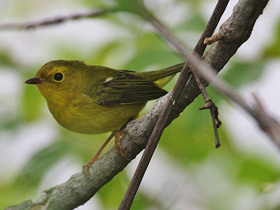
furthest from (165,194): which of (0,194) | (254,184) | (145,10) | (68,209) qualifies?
(0,194)

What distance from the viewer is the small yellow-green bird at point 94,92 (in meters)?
4.01

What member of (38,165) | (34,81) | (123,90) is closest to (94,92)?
(123,90)

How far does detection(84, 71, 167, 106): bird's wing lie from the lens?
411 cm

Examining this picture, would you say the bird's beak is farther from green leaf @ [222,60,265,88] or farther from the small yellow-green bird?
green leaf @ [222,60,265,88]

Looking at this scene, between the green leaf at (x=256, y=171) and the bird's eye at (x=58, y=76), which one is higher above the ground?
the bird's eye at (x=58, y=76)

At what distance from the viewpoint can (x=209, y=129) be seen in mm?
3062

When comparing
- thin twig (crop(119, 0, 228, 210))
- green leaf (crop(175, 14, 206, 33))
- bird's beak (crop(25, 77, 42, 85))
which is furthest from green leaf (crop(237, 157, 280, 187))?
bird's beak (crop(25, 77, 42, 85))

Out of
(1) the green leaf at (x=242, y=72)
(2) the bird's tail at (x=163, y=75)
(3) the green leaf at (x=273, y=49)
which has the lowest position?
(1) the green leaf at (x=242, y=72)

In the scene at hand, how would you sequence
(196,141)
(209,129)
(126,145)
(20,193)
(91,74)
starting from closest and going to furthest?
(126,145)
(209,129)
(196,141)
(20,193)
(91,74)

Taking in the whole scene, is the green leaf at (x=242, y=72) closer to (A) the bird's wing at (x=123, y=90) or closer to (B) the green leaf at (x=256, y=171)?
(B) the green leaf at (x=256, y=171)

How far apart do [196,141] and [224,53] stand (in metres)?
1.40

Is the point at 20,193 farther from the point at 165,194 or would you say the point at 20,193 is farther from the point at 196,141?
the point at 165,194

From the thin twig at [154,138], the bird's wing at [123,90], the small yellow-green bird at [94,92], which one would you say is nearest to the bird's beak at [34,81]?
the small yellow-green bird at [94,92]

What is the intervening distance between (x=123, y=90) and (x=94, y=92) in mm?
289
